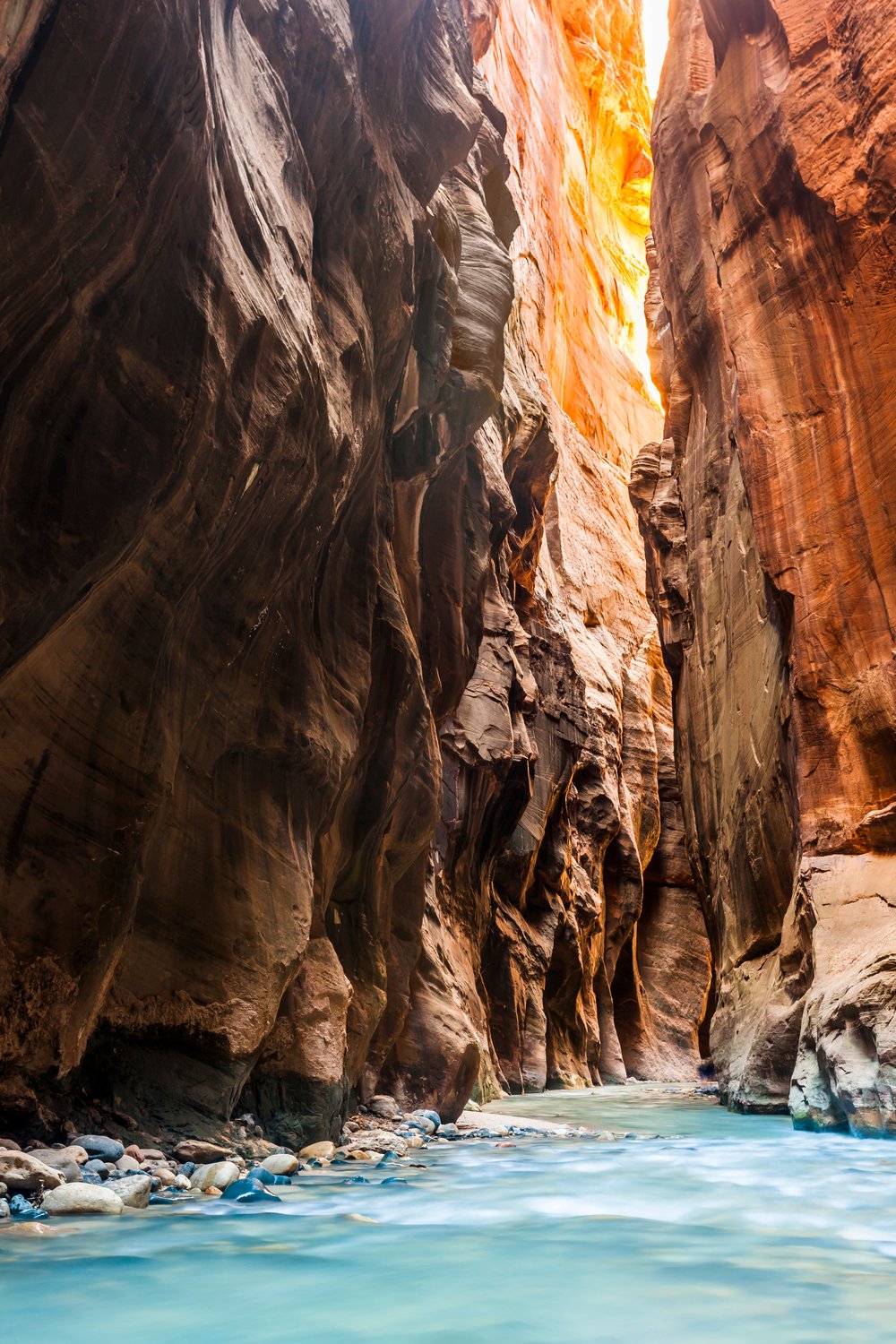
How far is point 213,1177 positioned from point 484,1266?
203cm

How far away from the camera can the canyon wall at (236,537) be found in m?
4.79

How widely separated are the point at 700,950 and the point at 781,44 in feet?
96.1

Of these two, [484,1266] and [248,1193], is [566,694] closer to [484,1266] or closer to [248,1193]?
[248,1193]

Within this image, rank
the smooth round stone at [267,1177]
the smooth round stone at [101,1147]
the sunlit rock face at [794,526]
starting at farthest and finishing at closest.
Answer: the sunlit rock face at [794,526] → the smooth round stone at [267,1177] → the smooth round stone at [101,1147]

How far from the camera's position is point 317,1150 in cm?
703

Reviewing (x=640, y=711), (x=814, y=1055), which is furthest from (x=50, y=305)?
(x=640, y=711)

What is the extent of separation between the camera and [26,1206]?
4371mm

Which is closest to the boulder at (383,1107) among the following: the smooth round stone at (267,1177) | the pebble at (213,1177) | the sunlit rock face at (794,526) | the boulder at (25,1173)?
the sunlit rock face at (794,526)

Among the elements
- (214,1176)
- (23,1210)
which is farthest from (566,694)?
(23,1210)

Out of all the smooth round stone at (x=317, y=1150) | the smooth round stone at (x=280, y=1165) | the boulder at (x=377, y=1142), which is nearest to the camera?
the smooth round stone at (x=280, y=1165)

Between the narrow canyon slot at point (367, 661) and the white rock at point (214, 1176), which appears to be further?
the white rock at point (214, 1176)

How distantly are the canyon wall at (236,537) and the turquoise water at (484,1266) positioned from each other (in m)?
1.62

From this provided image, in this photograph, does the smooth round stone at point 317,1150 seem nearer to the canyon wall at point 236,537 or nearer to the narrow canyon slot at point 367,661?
the narrow canyon slot at point 367,661

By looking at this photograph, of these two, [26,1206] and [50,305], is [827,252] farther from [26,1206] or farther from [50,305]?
[26,1206]
